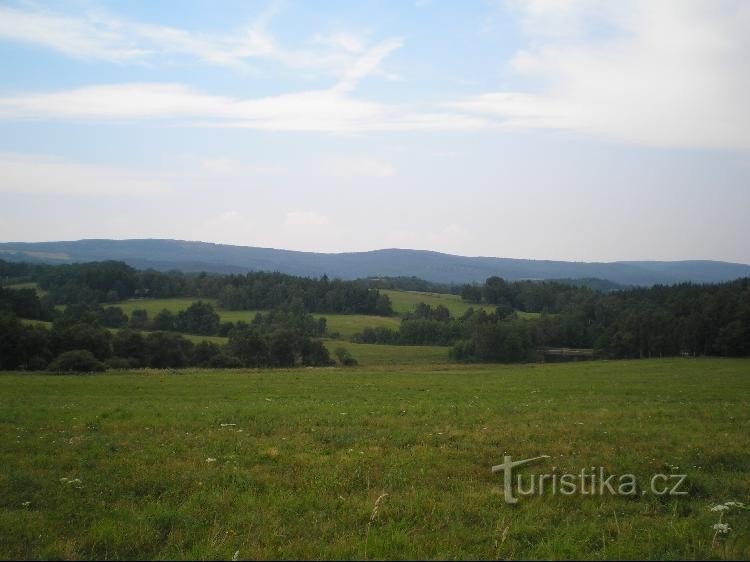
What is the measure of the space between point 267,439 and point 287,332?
2504 inches

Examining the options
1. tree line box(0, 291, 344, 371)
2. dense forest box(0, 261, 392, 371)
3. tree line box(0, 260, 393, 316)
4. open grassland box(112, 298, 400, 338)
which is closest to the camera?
tree line box(0, 291, 344, 371)

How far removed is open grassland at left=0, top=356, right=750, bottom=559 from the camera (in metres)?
7.80

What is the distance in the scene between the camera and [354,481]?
10.5 meters

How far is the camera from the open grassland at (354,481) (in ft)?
25.6

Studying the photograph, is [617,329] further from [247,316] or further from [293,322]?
[247,316]

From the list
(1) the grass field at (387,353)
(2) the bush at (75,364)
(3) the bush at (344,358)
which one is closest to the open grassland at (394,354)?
(1) the grass field at (387,353)

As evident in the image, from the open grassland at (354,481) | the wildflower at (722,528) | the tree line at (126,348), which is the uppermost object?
the wildflower at (722,528)

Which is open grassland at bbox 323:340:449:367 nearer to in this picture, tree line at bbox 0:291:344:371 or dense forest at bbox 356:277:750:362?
dense forest at bbox 356:277:750:362

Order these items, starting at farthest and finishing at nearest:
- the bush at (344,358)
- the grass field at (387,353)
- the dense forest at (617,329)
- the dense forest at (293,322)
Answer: the grass field at (387,353) → the bush at (344,358) → the dense forest at (617,329) → the dense forest at (293,322)

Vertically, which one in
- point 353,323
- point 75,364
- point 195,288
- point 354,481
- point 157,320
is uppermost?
point 354,481

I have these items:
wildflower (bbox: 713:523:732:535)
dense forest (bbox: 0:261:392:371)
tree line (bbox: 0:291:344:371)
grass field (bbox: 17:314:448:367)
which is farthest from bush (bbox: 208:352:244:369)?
wildflower (bbox: 713:523:732:535)

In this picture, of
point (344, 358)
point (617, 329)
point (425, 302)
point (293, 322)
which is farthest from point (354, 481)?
point (425, 302)

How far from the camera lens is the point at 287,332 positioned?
76875 millimetres

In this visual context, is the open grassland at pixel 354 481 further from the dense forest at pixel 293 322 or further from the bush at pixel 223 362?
the bush at pixel 223 362
